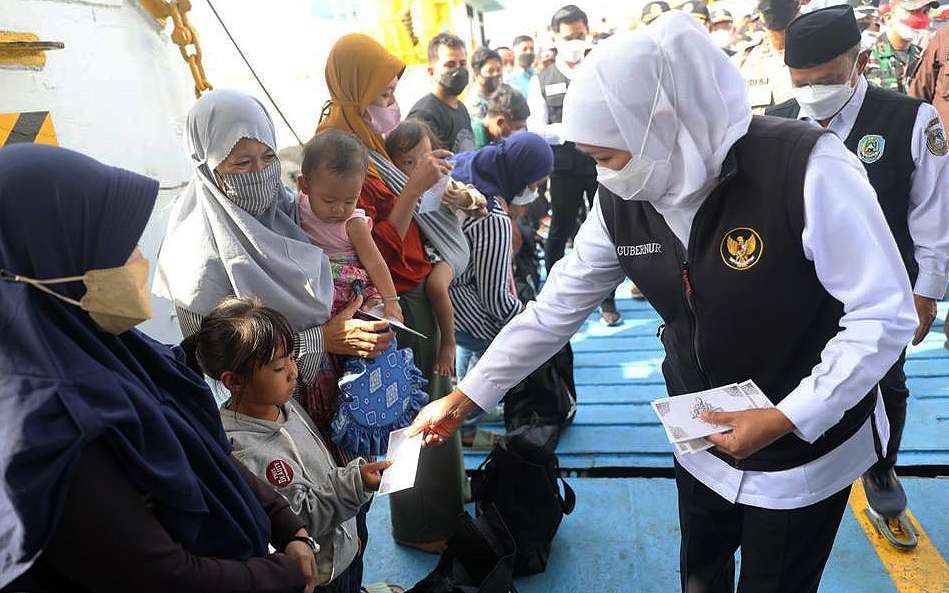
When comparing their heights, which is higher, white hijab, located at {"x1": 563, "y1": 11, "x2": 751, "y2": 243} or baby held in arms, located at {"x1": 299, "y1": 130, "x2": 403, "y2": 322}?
white hijab, located at {"x1": 563, "y1": 11, "x2": 751, "y2": 243}

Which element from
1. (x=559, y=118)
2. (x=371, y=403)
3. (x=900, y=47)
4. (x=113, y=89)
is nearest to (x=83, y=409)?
(x=371, y=403)

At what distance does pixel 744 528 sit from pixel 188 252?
1.60 m

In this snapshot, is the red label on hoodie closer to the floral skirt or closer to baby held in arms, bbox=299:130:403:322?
the floral skirt

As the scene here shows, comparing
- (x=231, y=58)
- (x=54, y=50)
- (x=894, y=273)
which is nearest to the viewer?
(x=894, y=273)

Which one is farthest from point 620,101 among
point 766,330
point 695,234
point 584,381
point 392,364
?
point 584,381

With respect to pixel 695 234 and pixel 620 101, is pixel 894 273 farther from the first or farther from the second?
pixel 620 101

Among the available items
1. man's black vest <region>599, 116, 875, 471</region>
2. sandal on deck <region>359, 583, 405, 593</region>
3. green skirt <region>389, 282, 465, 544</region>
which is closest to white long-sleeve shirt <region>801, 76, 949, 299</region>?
man's black vest <region>599, 116, 875, 471</region>

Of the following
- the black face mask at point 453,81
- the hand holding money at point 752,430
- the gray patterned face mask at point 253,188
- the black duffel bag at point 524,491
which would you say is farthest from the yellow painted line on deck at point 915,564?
the black face mask at point 453,81

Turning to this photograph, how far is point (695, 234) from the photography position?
143cm

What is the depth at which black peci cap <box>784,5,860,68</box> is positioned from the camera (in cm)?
244

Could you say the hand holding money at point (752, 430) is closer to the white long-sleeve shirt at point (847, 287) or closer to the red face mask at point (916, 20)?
the white long-sleeve shirt at point (847, 287)

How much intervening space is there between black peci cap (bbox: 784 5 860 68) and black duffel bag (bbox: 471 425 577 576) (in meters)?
1.74

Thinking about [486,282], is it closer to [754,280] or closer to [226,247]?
[226,247]

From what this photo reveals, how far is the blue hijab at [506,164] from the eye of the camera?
286cm
